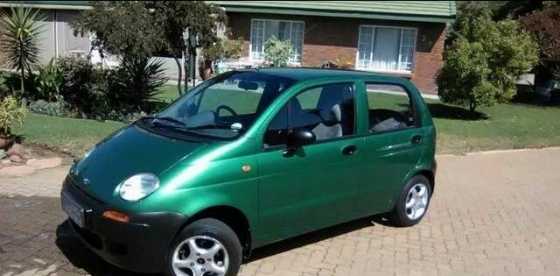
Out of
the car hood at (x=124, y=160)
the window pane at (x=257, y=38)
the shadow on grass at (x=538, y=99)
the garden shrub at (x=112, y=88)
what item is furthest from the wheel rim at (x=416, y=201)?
the window pane at (x=257, y=38)

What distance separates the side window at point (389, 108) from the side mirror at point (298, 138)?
97 centimetres

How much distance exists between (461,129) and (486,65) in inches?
101

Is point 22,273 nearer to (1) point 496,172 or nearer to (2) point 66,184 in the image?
(2) point 66,184

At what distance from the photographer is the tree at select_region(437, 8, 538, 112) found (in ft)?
48.7

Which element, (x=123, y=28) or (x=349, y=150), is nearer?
(x=349, y=150)

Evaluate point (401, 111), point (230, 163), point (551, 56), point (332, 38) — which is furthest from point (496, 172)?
point (332, 38)

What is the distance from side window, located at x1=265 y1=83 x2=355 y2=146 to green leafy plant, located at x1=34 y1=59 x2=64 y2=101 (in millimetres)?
8713

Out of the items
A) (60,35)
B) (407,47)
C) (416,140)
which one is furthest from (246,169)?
(60,35)

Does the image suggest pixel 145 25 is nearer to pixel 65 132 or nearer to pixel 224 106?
pixel 65 132

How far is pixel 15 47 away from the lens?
1228cm

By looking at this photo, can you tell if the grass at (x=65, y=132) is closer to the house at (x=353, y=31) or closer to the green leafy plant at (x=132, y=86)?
the green leafy plant at (x=132, y=86)

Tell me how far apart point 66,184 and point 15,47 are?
27.5ft

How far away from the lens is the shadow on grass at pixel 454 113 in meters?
15.4

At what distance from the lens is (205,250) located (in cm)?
456
